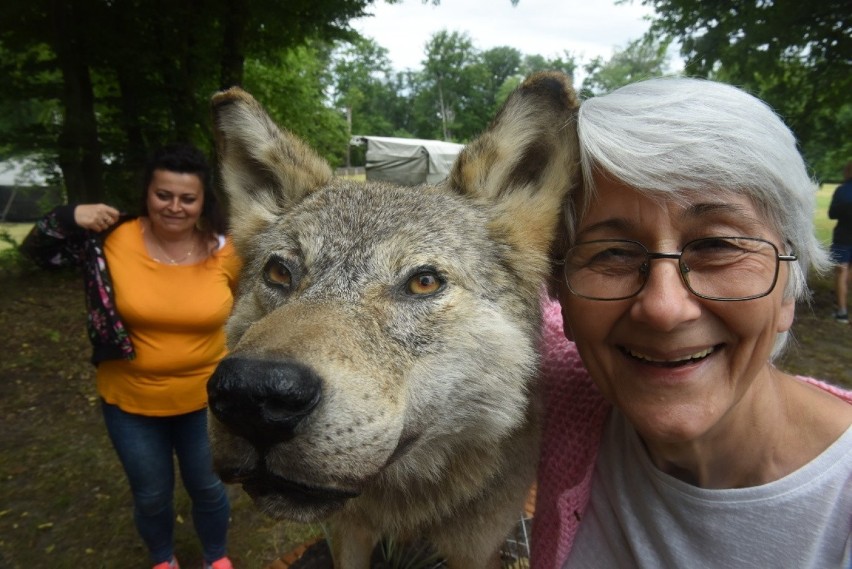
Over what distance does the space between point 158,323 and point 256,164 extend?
4.02 ft

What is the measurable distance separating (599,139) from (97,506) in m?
5.45

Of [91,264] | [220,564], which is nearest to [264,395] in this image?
[91,264]

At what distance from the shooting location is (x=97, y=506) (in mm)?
4809

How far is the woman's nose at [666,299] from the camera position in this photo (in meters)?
1.48

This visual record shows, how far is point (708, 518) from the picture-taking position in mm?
1676

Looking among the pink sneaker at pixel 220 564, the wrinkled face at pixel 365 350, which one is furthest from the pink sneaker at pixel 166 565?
the wrinkled face at pixel 365 350

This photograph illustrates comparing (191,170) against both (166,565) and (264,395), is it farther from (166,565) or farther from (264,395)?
(166,565)

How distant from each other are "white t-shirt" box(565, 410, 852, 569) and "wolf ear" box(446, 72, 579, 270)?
90 cm

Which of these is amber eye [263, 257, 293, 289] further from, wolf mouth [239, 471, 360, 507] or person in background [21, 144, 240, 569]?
person in background [21, 144, 240, 569]

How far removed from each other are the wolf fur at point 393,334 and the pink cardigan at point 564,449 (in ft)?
0.39

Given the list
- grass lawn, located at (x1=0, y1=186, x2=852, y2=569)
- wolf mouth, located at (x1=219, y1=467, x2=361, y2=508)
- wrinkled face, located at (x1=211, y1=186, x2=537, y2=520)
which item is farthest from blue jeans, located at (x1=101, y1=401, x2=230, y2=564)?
wolf mouth, located at (x1=219, y1=467, x2=361, y2=508)

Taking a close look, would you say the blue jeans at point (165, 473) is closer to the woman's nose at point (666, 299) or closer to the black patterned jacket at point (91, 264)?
the black patterned jacket at point (91, 264)

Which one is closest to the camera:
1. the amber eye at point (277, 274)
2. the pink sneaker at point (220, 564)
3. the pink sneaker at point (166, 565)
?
the amber eye at point (277, 274)

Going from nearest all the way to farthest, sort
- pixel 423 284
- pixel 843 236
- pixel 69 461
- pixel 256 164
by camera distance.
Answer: pixel 423 284, pixel 256 164, pixel 69 461, pixel 843 236
